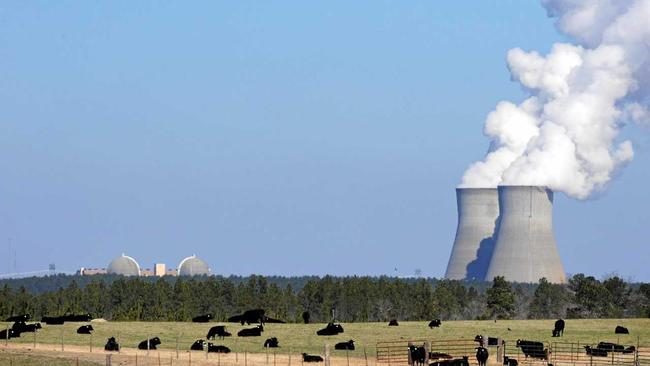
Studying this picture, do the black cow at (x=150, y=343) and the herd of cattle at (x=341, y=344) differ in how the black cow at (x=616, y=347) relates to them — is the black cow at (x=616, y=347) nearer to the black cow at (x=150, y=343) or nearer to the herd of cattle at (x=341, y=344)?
the herd of cattle at (x=341, y=344)

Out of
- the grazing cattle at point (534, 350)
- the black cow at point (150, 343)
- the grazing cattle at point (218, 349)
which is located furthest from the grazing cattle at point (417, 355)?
the black cow at point (150, 343)

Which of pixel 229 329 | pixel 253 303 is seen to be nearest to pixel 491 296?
pixel 253 303

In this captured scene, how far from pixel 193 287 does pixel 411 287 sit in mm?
19414

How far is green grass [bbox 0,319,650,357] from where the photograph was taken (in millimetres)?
68938

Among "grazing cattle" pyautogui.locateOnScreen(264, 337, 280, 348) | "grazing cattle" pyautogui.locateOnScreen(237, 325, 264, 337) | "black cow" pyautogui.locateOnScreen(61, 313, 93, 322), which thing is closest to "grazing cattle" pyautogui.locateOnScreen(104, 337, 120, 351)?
"grazing cattle" pyautogui.locateOnScreen(264, 337, 280, 348)

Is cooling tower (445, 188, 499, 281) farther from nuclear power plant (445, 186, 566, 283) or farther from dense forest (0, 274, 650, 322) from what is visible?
dense forest (0, 274, 650, 322)

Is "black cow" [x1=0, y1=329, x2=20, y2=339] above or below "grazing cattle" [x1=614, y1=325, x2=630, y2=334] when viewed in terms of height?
below

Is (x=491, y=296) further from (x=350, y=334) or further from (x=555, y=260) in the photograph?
(x=350, y=334)

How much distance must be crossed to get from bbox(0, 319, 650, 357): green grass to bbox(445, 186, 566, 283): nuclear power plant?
51.8 meters

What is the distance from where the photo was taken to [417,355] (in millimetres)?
57219

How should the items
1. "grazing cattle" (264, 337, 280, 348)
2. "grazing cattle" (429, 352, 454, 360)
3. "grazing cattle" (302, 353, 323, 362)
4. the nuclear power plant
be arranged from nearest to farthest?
"grazing cattle" (302, 353, 323, 362) < "grazing cattle" (429, 352, 454, 360) < "grazing cattle" (264, 337, 280, 348) < the nuclear power plant

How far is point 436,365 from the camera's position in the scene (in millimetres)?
55156

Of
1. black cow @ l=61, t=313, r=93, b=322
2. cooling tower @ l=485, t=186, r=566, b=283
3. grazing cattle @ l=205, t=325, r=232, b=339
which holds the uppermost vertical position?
cooling tower @ l=485, t=186, r=566, b=283

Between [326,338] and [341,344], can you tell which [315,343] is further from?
[341,344]
